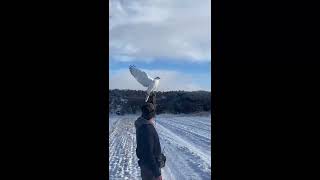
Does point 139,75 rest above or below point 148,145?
above

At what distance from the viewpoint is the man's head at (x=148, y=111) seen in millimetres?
2291

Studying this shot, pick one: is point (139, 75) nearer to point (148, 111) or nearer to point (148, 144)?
point (148, 111)

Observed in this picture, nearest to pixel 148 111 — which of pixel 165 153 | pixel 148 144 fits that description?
pixel 148 144

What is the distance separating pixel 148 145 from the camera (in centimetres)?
226

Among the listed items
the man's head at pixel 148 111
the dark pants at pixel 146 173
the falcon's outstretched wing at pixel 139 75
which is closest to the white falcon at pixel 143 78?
the falcon's outstretched wing at pixel 139 75

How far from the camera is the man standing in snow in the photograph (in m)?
2.25

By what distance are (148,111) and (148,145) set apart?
20cm

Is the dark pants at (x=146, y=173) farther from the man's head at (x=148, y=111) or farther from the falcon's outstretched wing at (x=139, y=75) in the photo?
the falcon's outstretched wing at (x=139, y=75)

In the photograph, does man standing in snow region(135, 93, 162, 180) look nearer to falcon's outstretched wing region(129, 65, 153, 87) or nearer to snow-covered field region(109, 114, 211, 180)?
snow-covered field region(109, 114, 211, 180)

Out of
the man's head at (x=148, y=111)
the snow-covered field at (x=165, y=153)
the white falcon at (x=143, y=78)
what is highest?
the white falcon at (x=143, y=78)
